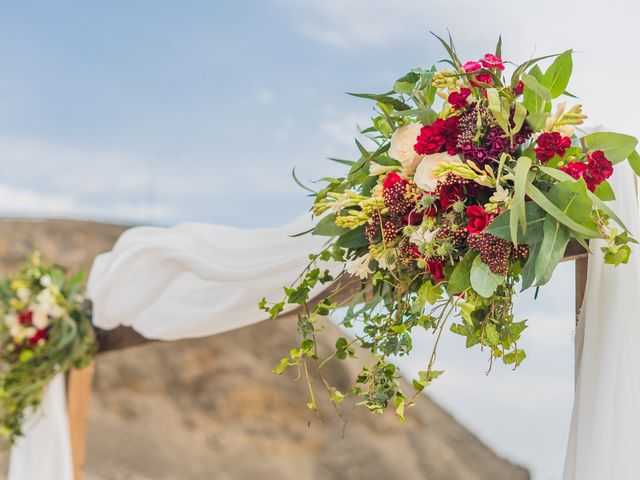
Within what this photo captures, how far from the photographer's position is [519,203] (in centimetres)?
102

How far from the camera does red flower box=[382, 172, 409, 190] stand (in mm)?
1208

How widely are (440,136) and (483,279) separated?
26 cm

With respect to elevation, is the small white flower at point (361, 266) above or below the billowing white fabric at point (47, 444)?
above

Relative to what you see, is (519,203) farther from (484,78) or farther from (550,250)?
(484,78)

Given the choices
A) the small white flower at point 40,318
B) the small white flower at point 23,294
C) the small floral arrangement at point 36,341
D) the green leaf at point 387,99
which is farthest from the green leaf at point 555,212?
the small white flower at point 23,294

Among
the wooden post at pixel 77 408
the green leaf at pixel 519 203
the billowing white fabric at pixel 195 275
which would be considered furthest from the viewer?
the wooden post at pixel 77 408

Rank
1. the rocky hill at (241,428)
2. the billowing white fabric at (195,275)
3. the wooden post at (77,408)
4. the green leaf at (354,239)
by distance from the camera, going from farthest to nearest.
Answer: the rocky hill at (241,428), the wooden post at (77,408), the billowing white fabric at (195,275), the green leaf at (354,239)

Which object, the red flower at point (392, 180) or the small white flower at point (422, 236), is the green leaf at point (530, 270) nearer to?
the small white flower at point (422, 236)

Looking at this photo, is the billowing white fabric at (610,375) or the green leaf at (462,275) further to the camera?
the billowing white fabric at (610,375)

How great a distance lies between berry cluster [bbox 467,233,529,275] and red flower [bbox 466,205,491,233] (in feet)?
0.04

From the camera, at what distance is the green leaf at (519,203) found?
100 centimetres

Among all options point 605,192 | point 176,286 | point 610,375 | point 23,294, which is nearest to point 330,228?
point 605,192

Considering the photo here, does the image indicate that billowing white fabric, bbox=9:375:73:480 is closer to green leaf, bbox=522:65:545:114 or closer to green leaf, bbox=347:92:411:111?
green leaf, bbox=347:92:411:111

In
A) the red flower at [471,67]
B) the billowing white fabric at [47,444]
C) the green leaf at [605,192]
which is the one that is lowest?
the billowing white fabric at [47,444]
